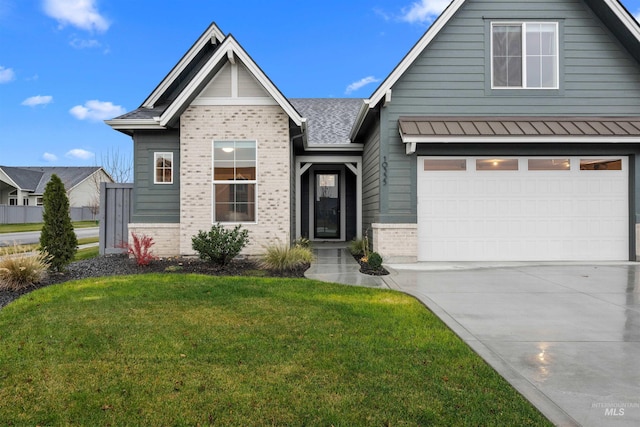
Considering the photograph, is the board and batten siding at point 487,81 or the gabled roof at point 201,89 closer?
the gabled roof at point 201,89

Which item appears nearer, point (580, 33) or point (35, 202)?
point (580, 33)

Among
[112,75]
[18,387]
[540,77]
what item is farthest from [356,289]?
[112,75]

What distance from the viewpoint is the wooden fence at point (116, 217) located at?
11219 mm

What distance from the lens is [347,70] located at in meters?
37.1

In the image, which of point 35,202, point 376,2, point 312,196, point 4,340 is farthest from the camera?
point 35,202

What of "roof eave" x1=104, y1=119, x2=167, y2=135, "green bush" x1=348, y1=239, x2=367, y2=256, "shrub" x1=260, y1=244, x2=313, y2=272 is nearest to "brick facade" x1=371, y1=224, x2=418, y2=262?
"green bush" x1=348, y1=239, x2=367, y2=256

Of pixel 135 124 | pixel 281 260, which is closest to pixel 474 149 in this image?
pixel 281 260

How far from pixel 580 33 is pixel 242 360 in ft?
37.0

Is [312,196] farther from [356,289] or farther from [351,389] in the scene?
[351,389]

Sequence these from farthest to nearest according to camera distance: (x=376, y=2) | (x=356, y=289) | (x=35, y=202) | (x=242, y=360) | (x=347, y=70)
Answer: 1. (x=35, y=202)
2. (x=347, y=70)
3. (x=376, y=2)
4. (x=356, y=289)
5. (x=242, y=360)

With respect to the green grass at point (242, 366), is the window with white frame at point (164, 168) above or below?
above

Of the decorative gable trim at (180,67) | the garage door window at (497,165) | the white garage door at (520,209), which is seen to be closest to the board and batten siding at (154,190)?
the decorative gable trim at (180,67)

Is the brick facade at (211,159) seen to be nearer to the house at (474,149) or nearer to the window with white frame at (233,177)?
the house at (474,149)

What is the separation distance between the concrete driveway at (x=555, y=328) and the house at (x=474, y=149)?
1.61 m
